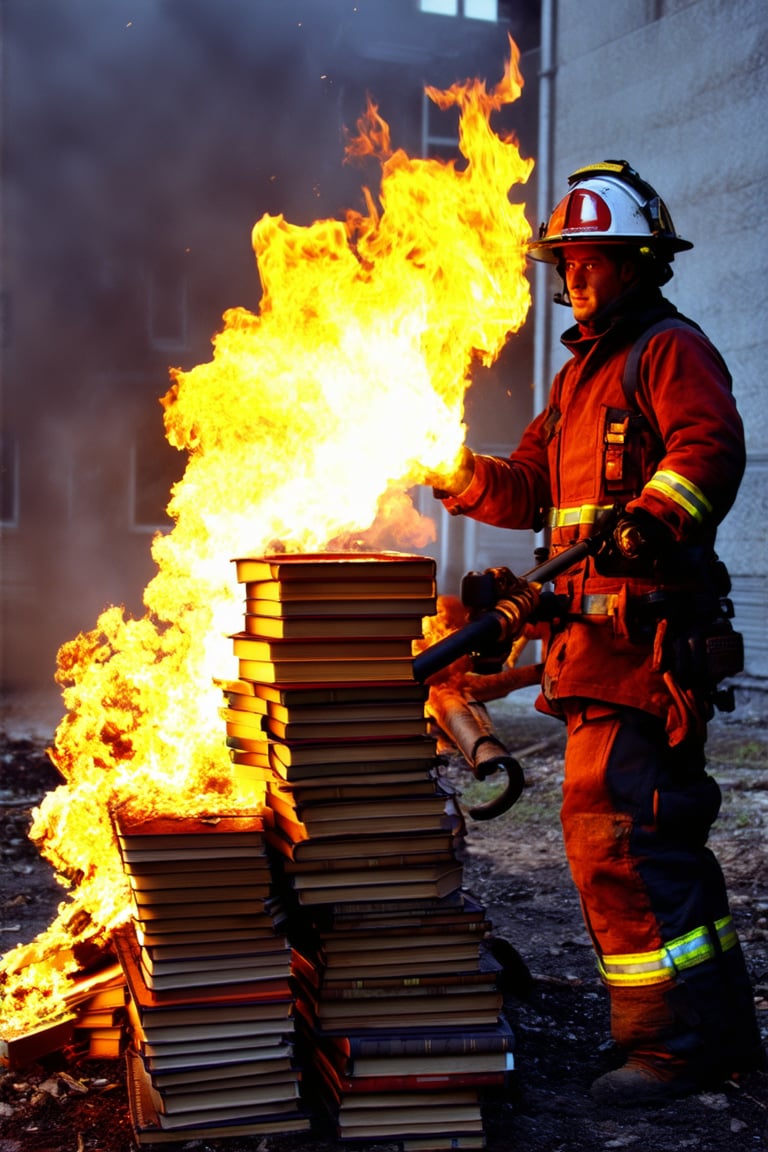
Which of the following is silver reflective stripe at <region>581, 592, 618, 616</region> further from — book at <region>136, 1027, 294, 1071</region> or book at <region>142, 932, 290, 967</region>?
book at <region>136, 1027, 294, 1071</region>

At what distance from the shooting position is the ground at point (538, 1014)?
3.12 metres

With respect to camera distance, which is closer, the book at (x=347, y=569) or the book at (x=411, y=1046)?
the book at (x=411, y=1046)

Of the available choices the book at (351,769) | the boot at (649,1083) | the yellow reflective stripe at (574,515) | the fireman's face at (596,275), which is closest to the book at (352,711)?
the book at (351,769)

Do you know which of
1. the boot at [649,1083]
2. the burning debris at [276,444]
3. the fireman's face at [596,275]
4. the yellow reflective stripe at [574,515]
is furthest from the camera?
the burning debris at [276,444]

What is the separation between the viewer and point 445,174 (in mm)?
4453

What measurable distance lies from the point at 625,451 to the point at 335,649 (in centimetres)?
101

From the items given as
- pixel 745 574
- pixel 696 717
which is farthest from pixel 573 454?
pixel 745 574

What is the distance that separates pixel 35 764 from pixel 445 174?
17.5 feet

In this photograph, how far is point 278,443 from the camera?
4.12 meters

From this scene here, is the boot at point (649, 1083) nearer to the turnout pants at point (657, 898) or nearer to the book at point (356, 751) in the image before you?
the turnout pants at point (657, 898)

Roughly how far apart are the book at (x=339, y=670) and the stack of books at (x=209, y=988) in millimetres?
403

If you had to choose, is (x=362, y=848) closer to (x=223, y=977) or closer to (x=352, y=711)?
(x=352, y=711)

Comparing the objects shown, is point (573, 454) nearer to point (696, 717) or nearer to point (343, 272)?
point (696, 717)

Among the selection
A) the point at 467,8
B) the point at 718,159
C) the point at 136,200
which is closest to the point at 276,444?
the point at 718,159
